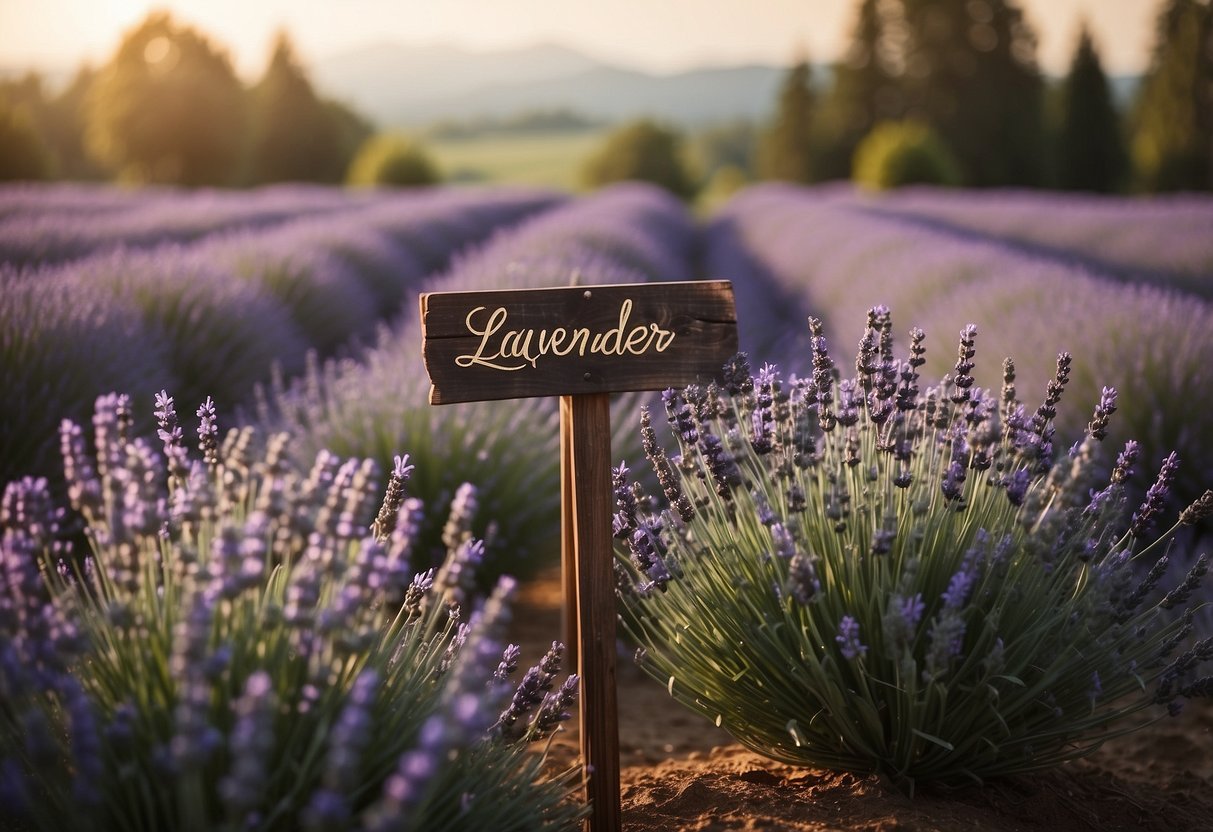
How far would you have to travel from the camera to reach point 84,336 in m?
3.94

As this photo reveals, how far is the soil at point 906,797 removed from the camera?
6.42 feet

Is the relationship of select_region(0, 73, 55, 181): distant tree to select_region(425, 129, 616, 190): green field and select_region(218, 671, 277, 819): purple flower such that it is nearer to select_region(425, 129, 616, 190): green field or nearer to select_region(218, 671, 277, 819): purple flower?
select_region(218, 671, 277, 819): purple flower

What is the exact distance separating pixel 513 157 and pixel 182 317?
92738 mm

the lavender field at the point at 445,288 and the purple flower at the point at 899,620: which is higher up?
the lavender field at the point at 445,288

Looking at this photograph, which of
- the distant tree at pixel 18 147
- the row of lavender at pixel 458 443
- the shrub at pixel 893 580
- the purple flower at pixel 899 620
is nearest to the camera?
the purple flower at pixel 899 620

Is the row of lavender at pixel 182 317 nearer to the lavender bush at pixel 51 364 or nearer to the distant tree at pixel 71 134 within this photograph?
the lavender bush at pixel 51 364

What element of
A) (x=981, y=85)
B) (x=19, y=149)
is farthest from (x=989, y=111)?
(x=19, y=149)

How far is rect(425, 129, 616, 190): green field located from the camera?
268 feet

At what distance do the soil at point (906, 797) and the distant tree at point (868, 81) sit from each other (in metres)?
38.2

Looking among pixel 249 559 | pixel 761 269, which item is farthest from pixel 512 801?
pixel 761 269

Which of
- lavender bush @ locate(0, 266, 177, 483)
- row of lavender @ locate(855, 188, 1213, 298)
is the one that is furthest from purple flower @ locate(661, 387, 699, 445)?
row of lavender @ locate(855, 188, 1213, 298)

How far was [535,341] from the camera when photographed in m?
2.05

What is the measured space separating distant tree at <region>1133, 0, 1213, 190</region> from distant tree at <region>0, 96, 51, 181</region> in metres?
32.0

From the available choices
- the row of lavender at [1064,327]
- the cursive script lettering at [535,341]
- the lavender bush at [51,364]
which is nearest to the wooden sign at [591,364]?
the cursive script lettering at [535,341]
